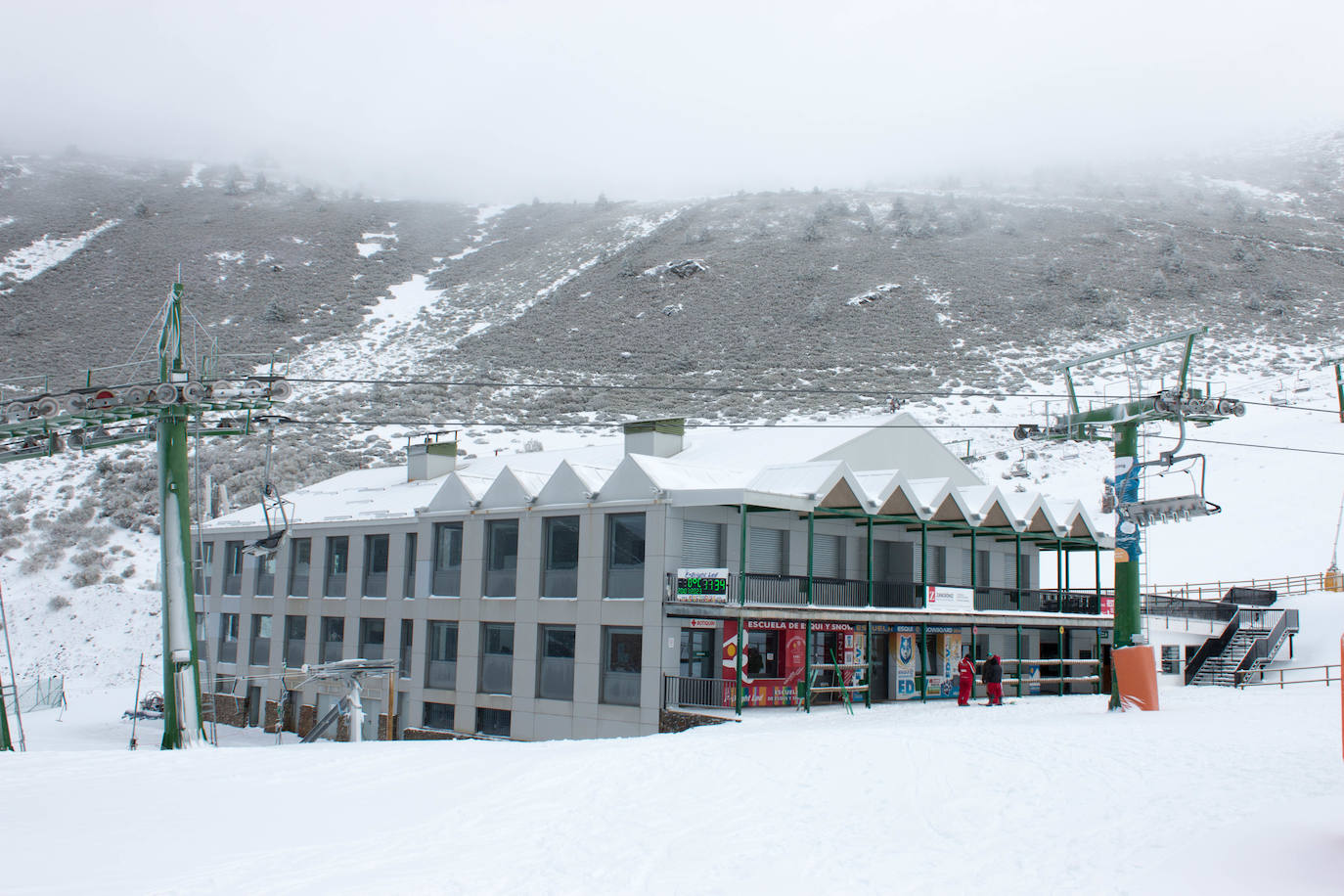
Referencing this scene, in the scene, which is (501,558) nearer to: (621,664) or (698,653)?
(621,664)

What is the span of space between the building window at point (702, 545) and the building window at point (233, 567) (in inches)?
740

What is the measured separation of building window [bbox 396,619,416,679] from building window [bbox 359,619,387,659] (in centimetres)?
103

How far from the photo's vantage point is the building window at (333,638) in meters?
32.6

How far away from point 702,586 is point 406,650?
1116 cm

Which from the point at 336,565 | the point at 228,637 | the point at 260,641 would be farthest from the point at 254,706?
the point at 336,565

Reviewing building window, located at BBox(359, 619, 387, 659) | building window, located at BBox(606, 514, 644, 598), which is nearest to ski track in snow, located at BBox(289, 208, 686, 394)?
building window, located at BBox(359, 619, 387, 659)

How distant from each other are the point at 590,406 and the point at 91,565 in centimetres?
2782

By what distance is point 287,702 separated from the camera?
3356cm

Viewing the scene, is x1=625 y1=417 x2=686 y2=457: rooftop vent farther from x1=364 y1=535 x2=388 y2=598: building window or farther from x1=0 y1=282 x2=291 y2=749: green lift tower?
x1=0 y1=282 x2=291 y2=749: green lift tower

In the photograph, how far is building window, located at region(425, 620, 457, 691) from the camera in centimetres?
2889

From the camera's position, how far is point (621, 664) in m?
24.9

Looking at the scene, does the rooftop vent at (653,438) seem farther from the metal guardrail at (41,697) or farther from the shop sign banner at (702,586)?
the metal guardrail at (41,697)

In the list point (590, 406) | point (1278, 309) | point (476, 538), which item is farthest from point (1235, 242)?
point (476, 538)

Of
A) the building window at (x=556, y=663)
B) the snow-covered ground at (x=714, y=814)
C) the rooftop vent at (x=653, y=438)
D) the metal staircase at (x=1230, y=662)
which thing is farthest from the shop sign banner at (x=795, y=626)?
the metal staircase at (x=1230, y=662)
